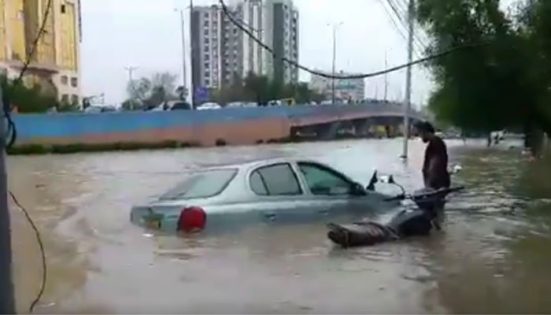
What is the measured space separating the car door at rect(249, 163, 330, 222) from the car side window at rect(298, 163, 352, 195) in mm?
254

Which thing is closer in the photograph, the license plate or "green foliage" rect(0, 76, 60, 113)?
the license plate

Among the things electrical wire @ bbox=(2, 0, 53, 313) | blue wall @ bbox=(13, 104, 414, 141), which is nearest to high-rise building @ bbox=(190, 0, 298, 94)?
blue wall @ bbox=(13, 104, 414, 141)

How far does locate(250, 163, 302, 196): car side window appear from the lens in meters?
10.8

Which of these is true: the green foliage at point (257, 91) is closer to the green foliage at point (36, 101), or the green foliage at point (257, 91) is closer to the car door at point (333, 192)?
the green foliage at point (36, 101)

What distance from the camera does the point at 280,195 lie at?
35.6ft

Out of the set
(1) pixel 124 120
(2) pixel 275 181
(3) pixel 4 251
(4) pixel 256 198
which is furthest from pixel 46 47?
(3) pixel 4 251

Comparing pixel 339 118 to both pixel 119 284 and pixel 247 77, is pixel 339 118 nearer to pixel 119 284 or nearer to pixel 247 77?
pixel 247 77

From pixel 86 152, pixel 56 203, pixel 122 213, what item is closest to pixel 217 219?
pixel 122 213

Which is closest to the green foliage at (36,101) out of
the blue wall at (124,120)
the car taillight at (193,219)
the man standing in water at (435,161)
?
the blue wall at (124,120)

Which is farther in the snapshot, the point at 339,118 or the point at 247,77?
the point at 247,77

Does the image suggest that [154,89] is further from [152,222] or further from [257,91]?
[152,222]

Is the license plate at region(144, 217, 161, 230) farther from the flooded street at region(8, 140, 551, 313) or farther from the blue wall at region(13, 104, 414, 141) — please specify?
the blue wall at region(13, 104, 414, 141)

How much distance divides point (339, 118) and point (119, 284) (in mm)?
59078

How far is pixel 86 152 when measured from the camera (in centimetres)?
5062
